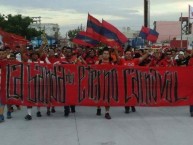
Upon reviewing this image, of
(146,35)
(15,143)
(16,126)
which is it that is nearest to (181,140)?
(15,143)

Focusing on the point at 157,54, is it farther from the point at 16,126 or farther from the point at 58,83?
the point at 16,126

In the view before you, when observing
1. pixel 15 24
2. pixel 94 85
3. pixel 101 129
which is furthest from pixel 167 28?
pixel 101 129

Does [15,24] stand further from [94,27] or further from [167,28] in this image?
[94,27]

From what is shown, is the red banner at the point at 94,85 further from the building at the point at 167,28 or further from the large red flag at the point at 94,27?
the building at the point at 167,28

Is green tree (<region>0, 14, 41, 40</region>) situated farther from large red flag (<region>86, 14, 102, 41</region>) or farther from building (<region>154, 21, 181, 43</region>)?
large red flag (<region>86, 14, 102, 41</region>)

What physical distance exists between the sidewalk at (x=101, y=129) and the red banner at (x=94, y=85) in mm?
358

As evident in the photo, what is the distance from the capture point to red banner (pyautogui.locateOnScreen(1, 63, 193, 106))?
365 inches

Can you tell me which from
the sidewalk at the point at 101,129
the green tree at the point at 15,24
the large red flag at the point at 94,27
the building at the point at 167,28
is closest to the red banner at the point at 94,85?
the sidewalk at the point at 101,129

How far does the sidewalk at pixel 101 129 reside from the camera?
705 centimetres

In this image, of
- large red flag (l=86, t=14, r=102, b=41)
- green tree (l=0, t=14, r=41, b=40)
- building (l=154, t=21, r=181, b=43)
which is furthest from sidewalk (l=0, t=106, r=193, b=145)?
building (l=154, t=21, r=181, b=43)

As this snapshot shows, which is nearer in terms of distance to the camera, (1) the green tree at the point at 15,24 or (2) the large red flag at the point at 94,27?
(2) the large red flag at the point at 94,27

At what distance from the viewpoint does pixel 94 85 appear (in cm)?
944

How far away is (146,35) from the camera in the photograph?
19703 mm

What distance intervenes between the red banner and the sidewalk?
14.1 inches
